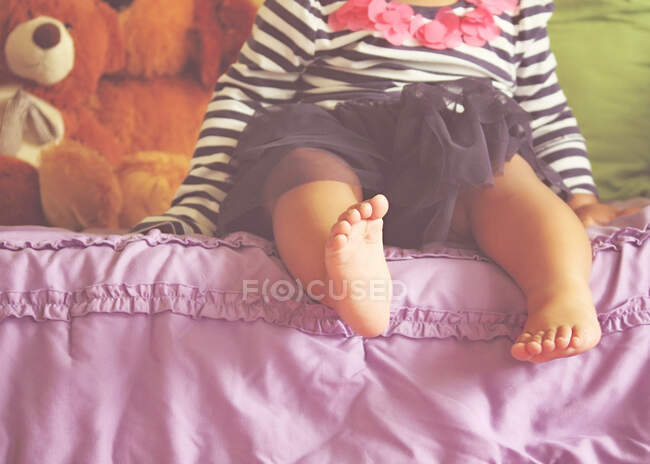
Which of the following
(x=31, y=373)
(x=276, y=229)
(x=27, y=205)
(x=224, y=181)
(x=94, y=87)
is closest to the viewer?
(x=31, y=373)

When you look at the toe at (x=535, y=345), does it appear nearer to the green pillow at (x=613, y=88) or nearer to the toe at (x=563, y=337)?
the toe at (x=563, y=337)

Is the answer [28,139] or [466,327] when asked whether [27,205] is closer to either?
[28,139]

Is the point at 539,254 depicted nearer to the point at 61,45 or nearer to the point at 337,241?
the point at 337,241

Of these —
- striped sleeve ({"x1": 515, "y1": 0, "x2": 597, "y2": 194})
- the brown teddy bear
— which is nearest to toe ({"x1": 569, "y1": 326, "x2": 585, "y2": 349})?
striped sleeve ({"x1": 515, "y1": 0, "x2": 597, "y2": 194})

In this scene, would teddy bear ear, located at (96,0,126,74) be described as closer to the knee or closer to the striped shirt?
the striped shirt

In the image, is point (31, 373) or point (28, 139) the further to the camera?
point (28, 139)

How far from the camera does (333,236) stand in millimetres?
631

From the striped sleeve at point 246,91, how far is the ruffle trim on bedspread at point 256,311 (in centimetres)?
28

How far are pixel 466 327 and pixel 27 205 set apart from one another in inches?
31.9

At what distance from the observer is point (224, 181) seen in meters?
1.01

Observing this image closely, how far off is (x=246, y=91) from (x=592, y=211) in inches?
22.2

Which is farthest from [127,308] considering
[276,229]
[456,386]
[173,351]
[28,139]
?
[28,139]

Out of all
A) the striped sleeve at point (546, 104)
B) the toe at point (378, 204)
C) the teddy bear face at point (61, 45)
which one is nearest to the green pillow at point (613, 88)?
the striped sleeve at point (546, 104)

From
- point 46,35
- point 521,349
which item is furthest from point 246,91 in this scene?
point 521,349
